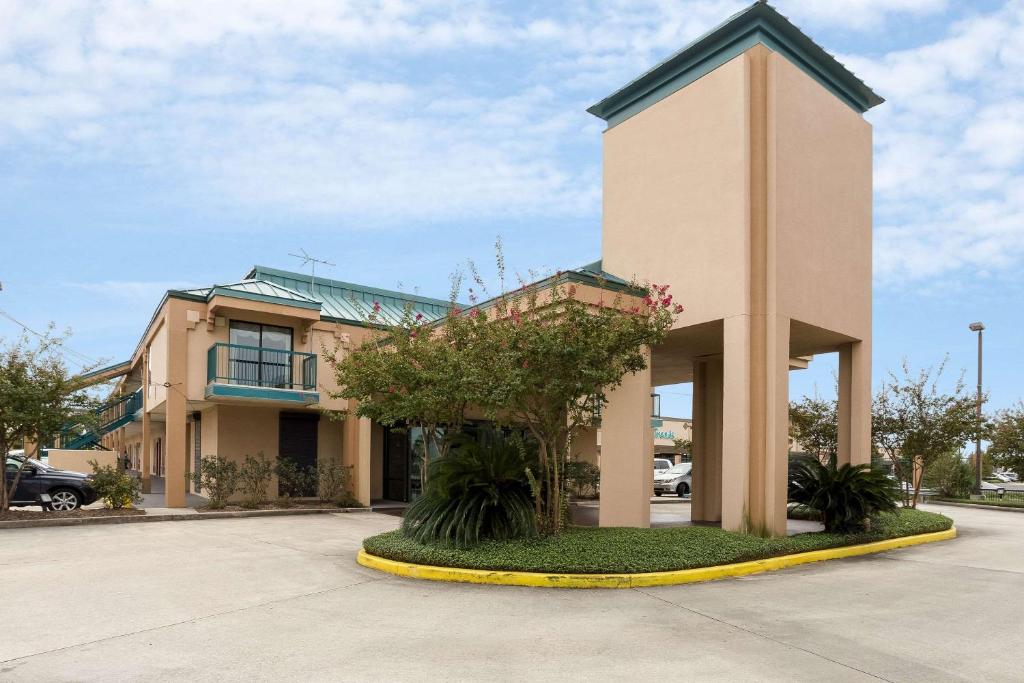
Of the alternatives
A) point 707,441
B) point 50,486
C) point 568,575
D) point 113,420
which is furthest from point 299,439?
point 568,575

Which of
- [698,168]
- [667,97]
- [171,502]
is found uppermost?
[667,97]

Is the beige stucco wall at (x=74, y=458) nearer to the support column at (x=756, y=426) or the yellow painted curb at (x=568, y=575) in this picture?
the yellow painted curb at (x=568, y=575)

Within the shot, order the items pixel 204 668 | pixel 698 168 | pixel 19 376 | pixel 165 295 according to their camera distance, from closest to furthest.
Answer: pixel 204 668 < pixel 698 168 < pixel 19 376 < pixel 165 295

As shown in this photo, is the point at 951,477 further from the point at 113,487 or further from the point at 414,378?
the point at 113,487

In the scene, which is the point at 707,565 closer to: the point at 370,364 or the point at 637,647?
the point at 637,647

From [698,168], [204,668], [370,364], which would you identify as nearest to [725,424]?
[698,168]

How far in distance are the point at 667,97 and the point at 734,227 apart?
141 inches

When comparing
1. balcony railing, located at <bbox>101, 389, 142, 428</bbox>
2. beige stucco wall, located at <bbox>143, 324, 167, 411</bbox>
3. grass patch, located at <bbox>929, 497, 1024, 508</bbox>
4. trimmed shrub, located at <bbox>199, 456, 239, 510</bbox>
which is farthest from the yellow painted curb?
balcony railing, located at <bbox>101, 389, 142, 428</bbox>

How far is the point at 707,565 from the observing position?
10.6 metres

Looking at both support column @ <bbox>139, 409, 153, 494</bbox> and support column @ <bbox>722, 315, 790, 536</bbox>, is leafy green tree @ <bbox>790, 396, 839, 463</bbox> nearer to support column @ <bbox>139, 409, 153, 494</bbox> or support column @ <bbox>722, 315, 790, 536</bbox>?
support column @ <bbox>722, 315, 790, 536</bbox>

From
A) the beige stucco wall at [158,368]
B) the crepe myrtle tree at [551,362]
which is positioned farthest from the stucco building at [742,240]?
the beige stucco wall at [158,368]

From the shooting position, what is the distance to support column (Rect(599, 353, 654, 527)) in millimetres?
13719

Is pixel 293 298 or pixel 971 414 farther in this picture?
pixel 293 298

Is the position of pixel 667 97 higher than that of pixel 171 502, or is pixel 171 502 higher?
pixel 667 97
